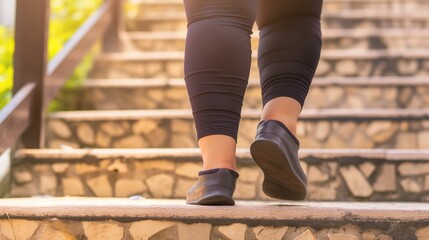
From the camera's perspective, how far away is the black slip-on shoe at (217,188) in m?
1.62

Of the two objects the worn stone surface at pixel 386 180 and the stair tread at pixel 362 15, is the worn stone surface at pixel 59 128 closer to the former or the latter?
the worn stone surface at pixel 386 180

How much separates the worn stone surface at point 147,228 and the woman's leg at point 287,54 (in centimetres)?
38

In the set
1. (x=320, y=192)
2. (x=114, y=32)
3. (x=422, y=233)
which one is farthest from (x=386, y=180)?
(x=114, y=32)

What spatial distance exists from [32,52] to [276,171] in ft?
4.26

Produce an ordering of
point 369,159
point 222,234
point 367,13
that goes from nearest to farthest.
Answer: point 222,234, point 369,159, point 367,13

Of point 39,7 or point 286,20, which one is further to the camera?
point 39,7

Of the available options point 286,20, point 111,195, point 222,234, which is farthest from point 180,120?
point 222,234

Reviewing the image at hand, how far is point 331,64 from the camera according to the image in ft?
11.7

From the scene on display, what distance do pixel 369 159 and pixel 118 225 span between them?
97 centimetres

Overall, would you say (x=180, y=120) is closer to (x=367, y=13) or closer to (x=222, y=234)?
(x=222, y=234)

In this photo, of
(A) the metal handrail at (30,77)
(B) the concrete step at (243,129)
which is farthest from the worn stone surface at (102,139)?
(A) the metal handrail at (30,77)

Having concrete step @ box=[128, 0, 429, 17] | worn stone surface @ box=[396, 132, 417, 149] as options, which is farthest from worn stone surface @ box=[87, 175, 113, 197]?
concrete step @ box=[128, 0, 429, 17]

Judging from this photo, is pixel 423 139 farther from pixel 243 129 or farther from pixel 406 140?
pixel 243 129

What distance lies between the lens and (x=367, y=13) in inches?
165
